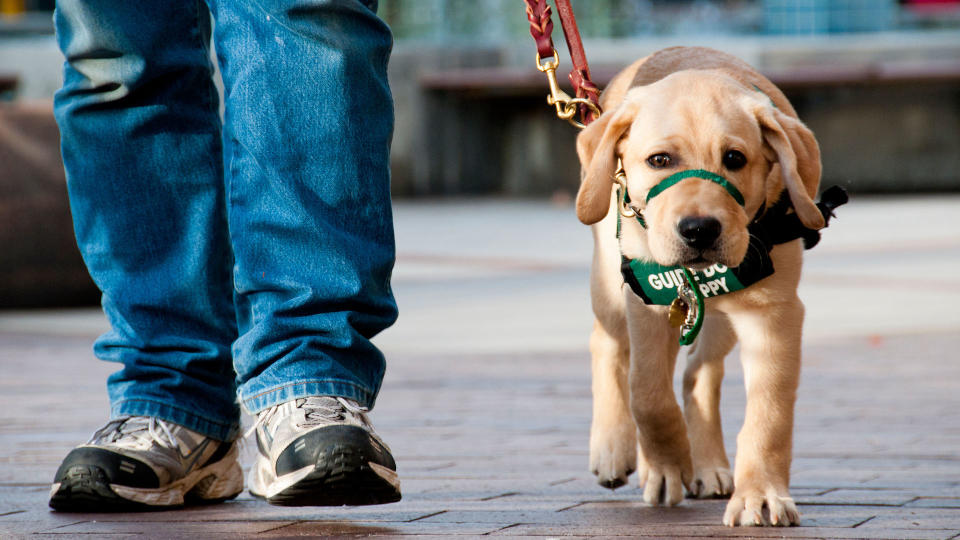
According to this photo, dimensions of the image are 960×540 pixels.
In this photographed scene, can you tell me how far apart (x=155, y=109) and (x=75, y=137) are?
0.18 m

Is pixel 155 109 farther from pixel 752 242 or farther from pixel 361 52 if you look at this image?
pixel 752 242

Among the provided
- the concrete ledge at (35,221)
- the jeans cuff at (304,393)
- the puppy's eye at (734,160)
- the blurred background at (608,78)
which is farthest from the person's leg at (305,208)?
the blurred background at (608,78)

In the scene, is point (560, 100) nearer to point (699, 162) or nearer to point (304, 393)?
point (699, 162)

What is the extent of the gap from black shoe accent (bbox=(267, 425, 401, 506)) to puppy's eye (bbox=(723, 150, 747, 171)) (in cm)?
91

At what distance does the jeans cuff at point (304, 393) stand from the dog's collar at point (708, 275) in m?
0.64

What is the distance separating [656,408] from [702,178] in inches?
19.2

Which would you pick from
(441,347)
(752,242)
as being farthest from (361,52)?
(441,347)

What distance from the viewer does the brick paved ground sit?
238 centimetres

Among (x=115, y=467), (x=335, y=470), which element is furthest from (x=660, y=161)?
(x=115, y=467)

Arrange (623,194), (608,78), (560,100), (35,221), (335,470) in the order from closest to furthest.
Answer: (335,470)
(623,194)
(560,100)
(35,221)
(608,78)

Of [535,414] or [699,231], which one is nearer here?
[699,231]

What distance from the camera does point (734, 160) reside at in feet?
8.81

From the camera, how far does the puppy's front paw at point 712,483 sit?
9.73 ft

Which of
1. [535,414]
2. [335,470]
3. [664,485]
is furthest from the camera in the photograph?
[535,414]
